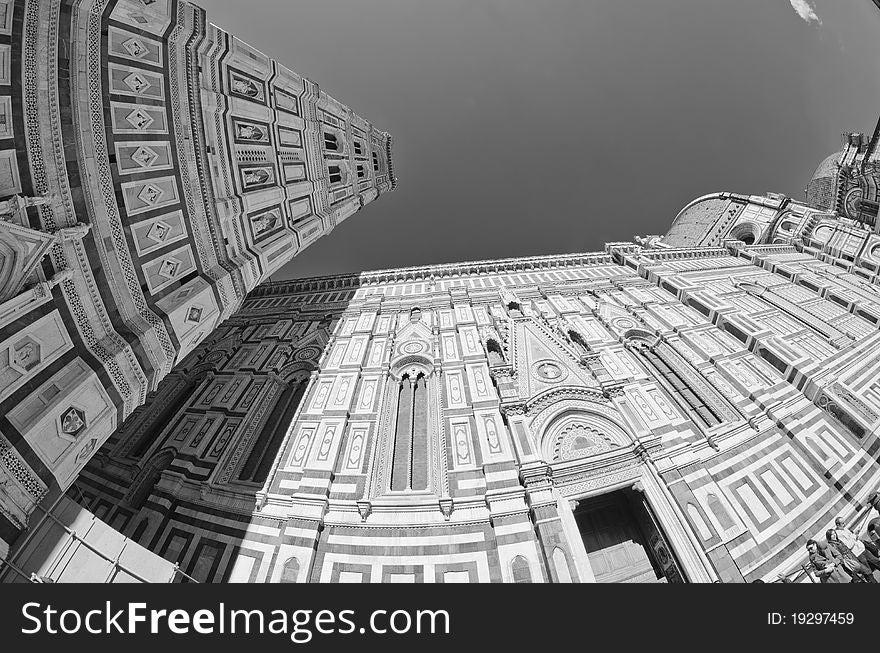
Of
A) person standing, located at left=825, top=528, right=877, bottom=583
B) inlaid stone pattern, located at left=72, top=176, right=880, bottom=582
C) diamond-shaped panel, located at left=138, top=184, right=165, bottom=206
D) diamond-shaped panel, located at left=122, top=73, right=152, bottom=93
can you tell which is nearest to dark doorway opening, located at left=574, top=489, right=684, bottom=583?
inlaid stone pattern, located at left=72, top=176, right=880, bottom=582

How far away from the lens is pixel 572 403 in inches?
443

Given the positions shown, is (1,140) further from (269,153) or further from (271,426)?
(271,426)

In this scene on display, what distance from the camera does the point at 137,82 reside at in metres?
8.05

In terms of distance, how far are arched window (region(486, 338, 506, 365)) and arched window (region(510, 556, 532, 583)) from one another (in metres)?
6.47

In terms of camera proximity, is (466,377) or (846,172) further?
(846,172)

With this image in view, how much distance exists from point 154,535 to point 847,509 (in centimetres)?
1769

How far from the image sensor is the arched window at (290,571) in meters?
7.64

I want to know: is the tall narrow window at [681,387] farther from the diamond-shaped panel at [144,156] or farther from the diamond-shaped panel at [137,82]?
the diamond-shaped panel at [137,82]

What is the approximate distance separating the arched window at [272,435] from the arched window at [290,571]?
2.85 meters

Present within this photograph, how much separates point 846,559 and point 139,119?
1647 cm

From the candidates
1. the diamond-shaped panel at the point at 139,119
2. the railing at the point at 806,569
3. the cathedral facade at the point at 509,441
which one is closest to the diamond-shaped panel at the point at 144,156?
the diamond-shaped panel at the point at 139,119

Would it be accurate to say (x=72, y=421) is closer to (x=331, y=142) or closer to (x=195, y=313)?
(x=195, y=313)

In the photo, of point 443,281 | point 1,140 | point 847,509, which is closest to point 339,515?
point 1,140

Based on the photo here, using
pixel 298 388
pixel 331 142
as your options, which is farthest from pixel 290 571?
pixel 331 142
